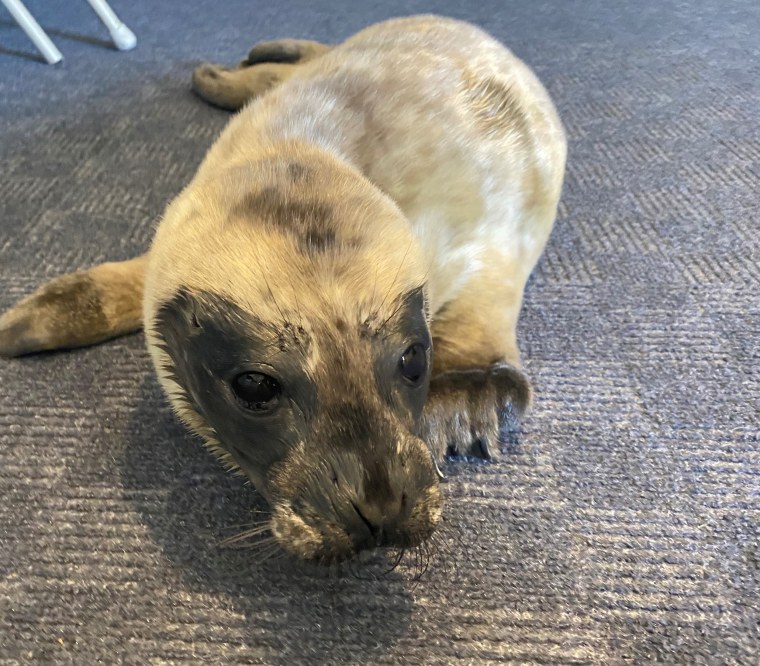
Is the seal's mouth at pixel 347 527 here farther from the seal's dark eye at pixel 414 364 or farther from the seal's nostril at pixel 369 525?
the seal's dark eye at pixel 414 364

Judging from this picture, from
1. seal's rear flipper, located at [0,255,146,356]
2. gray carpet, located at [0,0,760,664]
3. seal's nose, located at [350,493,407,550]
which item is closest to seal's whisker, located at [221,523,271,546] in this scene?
gray carpet, located at [0,0,760,664]

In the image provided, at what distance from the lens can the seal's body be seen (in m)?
0.78

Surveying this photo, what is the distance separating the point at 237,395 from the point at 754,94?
2.14 meters

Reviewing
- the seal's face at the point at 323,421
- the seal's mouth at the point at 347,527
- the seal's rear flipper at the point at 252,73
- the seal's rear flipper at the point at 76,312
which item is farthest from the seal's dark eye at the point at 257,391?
the seal's rear flipper at the point at 252,73

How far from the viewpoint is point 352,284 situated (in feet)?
2.68

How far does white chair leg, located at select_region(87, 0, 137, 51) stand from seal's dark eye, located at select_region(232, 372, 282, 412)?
239 cm

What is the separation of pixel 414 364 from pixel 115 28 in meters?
2.44

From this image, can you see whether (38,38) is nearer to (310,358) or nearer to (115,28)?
(115,28)

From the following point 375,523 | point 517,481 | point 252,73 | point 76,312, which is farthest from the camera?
point 252,73

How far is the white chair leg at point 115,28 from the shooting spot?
2633 millimetres

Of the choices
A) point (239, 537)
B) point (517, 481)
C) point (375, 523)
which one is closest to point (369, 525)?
point (375, 523)

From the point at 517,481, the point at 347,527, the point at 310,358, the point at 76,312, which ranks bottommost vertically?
the point at 517,481

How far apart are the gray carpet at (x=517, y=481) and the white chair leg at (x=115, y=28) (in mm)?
962

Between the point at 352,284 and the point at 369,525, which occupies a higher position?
the point at 352,284
